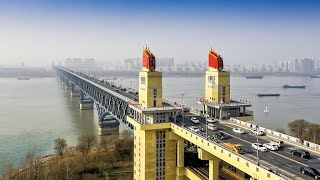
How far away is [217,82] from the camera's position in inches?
1247

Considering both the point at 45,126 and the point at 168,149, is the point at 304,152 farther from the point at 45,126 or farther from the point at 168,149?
the point at 45,126

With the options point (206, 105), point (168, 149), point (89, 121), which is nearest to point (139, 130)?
point (168, 149)

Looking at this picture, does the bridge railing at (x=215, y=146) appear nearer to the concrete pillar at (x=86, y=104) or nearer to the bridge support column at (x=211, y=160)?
the bridge support column at (x=211, y=160)

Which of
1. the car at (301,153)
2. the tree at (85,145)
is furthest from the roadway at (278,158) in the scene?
the tree at (85,145)

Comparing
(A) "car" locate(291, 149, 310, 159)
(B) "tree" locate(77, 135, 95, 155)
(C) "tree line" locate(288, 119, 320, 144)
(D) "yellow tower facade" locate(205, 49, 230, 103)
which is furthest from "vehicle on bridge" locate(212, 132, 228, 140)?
(C) "tree line" locate(288, 119, 320, 144)

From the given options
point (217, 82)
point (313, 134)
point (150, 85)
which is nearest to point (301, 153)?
point (217, 82)

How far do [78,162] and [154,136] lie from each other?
14.2 m

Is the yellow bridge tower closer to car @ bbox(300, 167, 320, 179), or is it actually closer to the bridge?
the bridge

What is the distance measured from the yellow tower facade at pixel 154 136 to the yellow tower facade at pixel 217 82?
4.75m

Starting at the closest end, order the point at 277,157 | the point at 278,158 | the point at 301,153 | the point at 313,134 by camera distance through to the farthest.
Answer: the point at 278,158, the point at 277,157, the point at 301,153, the point at 313,134

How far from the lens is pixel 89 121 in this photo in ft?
233

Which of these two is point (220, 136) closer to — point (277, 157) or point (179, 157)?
point (277, 157)

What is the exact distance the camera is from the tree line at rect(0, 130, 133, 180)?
3353 cm

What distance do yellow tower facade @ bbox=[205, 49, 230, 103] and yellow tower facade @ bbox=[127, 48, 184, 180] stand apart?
475cm
